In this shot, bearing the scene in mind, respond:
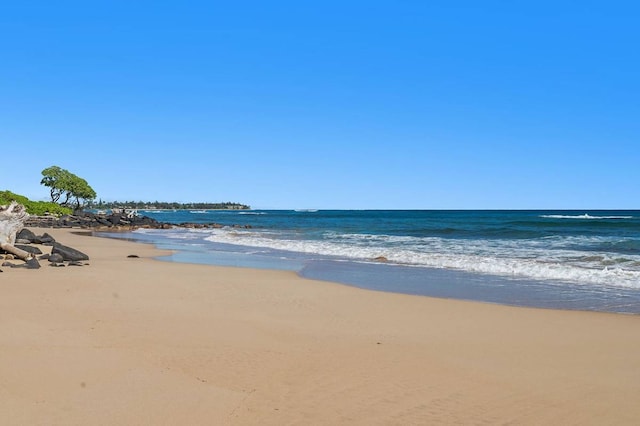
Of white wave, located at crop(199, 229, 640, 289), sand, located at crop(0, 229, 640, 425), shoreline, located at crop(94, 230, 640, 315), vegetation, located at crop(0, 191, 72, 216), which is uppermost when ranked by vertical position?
vegetation, located at crop(0, 191, 72, 216)

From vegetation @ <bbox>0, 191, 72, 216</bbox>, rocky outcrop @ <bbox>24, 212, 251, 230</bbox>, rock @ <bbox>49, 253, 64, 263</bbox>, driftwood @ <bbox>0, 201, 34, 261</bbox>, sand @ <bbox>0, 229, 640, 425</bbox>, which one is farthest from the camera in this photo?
vegetation @ <bbox>0, 191, 72, 216</bbox>

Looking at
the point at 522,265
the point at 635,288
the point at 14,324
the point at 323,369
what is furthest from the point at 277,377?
the point at 522,265

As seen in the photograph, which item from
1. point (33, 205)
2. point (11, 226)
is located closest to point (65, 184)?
point (33, 205)

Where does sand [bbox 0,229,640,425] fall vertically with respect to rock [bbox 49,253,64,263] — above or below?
below

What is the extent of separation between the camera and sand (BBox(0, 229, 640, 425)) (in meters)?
4.75

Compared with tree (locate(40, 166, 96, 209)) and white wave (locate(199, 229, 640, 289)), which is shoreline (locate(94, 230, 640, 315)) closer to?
white wave (locate(199, 229, 640, 289))

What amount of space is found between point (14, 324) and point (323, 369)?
470cm

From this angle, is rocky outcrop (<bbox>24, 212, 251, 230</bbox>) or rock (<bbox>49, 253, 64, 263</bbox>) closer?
rock (<bbox>49, 253, 64, 263</bbox>)

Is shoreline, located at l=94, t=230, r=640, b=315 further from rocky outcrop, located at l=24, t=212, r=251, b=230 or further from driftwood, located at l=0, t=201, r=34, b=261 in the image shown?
rocky outcrop, located at l=24, t=212, r=251, b=230

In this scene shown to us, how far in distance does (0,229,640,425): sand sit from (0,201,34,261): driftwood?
6.69 metres

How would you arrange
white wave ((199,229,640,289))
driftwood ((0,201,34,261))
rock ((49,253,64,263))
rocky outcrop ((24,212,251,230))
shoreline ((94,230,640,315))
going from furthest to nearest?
rocky outcrop ((24,212,251,230)) < driftwood ((0,201,34,261)) < rock ((49,253,64,263)) < white wave ((199,229,640,289)) < shoreline ((94,230,640,315))

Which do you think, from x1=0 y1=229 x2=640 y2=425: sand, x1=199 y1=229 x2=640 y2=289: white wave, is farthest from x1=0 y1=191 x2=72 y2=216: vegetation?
x1=0 y1=229 x2=640 y2=425: sand

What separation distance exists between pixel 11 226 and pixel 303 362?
1503 centimetres

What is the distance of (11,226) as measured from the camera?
57.0ft
